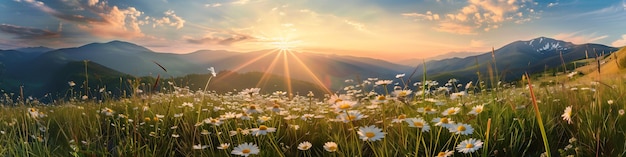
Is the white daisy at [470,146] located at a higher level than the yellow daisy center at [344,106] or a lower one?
lower

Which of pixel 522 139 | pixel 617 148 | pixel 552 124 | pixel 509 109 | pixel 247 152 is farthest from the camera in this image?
pixel 509 109

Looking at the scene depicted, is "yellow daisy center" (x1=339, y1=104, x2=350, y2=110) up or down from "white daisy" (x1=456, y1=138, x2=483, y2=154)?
up

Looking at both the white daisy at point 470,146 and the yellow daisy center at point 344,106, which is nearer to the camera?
the white daisy at point 470,146

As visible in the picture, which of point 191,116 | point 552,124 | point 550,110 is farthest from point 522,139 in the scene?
point 191,116

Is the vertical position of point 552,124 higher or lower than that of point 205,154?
higher

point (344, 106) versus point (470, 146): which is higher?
point (344, 106)

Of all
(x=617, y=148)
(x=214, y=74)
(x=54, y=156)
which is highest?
(x=214, y=74)

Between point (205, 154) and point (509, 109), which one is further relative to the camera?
point (509, 109)

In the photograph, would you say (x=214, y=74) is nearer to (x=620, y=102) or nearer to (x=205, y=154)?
(x=205, y=154)

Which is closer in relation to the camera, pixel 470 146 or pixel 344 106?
pixel 470 146

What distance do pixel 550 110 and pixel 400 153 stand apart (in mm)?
1954

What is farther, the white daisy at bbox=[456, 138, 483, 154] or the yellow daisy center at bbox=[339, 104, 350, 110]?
the yellow daisy center at bbox=[339, 104, 350, 110]

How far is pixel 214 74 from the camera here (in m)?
3.44

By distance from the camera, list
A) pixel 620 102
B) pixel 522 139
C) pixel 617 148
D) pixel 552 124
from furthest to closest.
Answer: pixel 620 102 < pixel 552 124 < pixel 522 139 < pixel 617 148
